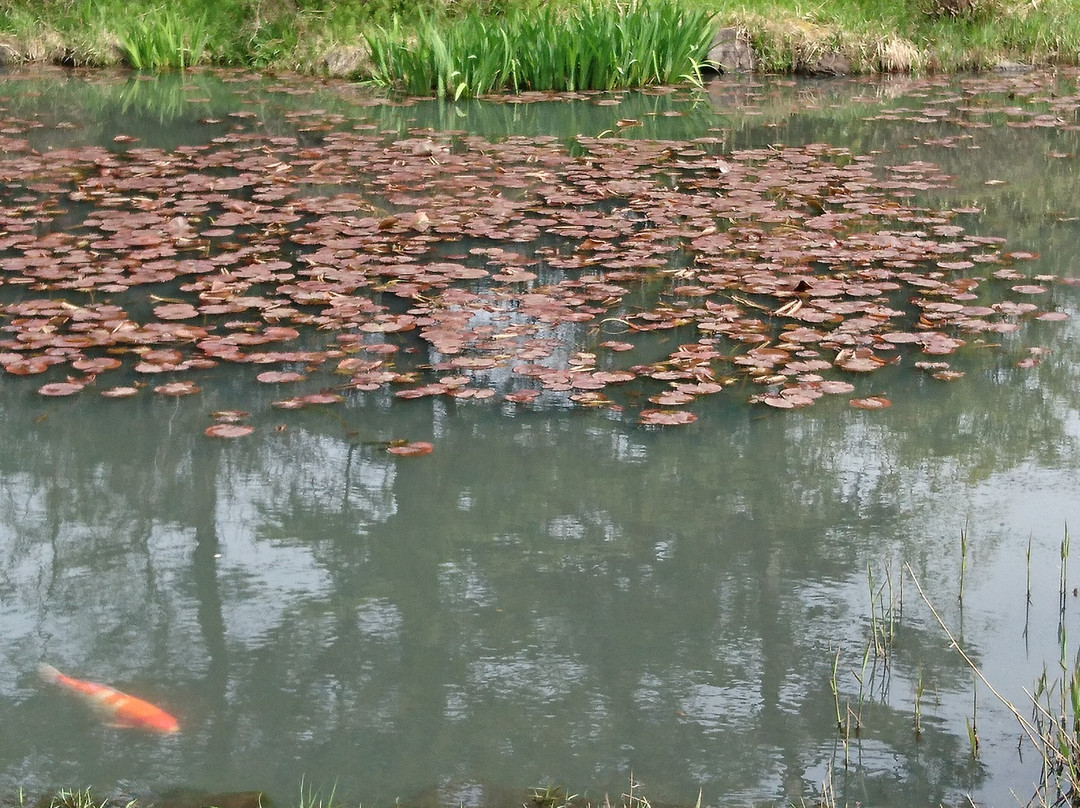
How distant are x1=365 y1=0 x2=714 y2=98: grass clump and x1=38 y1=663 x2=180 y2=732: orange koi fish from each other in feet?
26.1

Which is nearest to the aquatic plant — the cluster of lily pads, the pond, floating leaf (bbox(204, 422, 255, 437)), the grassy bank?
the pond

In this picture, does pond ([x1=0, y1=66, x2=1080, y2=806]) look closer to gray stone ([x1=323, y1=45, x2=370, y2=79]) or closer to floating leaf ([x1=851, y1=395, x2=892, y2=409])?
floating leaf ([x1=851, y1=395, x2=892, y2=409])

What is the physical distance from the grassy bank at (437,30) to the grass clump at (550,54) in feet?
1.90

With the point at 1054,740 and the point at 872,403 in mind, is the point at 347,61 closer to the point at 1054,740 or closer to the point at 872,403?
the point at 872,403

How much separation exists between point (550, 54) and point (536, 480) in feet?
24.2

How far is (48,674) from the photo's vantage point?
2.59 meters

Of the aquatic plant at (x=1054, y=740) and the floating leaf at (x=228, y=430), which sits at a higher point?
the floating leaf at (x=228, y=430)

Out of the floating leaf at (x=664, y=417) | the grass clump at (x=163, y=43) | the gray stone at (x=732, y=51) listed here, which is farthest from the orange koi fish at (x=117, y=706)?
the grass clump at (x=163, y=43)

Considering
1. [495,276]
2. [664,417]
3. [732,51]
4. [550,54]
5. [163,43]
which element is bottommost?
[664,417]

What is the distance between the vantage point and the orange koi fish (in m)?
2.43

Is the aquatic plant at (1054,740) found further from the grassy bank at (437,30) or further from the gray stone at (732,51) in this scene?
the gray stone at (732,51)

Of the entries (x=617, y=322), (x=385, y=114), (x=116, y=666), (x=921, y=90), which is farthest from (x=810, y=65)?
(x=116, y=666)

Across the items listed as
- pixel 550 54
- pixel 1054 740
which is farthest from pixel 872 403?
pixel 550 54

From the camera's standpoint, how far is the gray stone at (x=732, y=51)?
11.7 metres
